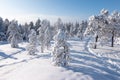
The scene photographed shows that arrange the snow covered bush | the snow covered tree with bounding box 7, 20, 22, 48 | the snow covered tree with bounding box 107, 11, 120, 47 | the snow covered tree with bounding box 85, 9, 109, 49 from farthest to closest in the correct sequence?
1. the snow covered tree with bounding box 7, 20, 22, 48
2. the snow covered tree with bounding box 107, 11, 120, 47
3. the snow covered tree with bounding box 85, 9, 109, 49
4. the snow covered bush

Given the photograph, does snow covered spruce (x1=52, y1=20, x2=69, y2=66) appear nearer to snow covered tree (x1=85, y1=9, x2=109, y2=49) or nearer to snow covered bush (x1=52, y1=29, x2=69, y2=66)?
snow covered bush (x1=52, y1=29, x2=69, y2=66)

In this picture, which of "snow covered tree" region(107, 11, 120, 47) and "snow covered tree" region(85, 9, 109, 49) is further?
"snow covered tree" region(107, 11, 120, 47)

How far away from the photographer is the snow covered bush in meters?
34.6

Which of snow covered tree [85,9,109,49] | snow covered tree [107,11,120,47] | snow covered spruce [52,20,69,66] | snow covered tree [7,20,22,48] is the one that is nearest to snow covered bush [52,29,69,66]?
snow covered spruce [52,20,69,66]

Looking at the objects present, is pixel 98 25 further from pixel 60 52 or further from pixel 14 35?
pixel 14 35

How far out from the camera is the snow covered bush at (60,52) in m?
34.6

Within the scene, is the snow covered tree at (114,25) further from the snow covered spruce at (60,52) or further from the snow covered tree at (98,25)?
the snow covered spruce at (60,52)

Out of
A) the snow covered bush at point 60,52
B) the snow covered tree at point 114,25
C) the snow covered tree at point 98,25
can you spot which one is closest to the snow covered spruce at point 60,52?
the snow covered bush at point 60,52

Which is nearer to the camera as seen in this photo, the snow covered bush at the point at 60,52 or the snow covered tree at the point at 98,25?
the snow covered bush at the point at 60,52

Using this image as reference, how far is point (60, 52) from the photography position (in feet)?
114

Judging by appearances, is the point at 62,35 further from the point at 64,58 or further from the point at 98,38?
the point at 98,38

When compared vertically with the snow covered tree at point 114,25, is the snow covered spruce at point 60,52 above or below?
below

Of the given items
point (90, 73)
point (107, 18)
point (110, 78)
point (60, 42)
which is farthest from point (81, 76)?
point (107, 18)

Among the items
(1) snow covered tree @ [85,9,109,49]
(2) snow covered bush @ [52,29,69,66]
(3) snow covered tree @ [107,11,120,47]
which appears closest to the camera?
(2) snow covered bush @ [52,29,69,66]
